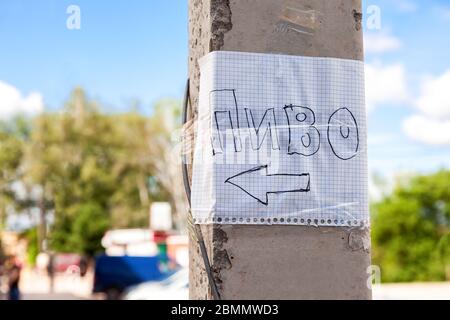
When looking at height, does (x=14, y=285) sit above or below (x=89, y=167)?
below

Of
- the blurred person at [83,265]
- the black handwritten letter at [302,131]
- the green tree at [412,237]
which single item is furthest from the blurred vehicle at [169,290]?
the blurred person at [83,265]

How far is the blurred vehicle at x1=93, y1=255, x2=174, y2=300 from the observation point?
2397cm

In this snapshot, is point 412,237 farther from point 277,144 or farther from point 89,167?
point 277,144

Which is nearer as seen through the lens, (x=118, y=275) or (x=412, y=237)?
(x=118, y=275)

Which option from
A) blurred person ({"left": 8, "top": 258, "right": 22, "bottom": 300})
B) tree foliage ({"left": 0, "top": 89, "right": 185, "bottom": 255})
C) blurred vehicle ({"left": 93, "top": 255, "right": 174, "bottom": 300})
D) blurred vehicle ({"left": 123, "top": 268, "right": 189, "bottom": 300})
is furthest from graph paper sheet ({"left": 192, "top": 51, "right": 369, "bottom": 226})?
tree foliage ({"left": 0, "top": 89, "right": 185, "bottom": 255})

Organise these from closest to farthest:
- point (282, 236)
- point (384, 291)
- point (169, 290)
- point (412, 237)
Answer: point (282, 236) < point (169, 290) < point (384, 291) < point (412, 237)

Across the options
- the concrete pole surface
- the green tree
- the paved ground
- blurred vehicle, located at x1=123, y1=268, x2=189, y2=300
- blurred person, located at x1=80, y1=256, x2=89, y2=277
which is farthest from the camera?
blurred person, located at x1=80, y1=256, x2=89, y2=277

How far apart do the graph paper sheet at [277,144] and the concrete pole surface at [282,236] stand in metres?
0.06

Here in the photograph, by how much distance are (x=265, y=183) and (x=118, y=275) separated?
2221 centimetres

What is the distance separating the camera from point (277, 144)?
2730 millimetres

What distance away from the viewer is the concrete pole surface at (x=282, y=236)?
263 centimetres

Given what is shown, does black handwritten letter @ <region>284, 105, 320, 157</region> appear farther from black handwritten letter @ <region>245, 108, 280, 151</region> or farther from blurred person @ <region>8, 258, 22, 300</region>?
blurred person @ <region>8, 258, 22, 300</region>

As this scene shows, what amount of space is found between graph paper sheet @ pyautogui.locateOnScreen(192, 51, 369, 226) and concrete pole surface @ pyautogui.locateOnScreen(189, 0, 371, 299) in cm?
6

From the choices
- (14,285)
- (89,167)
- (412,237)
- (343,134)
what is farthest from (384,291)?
(89,167)
